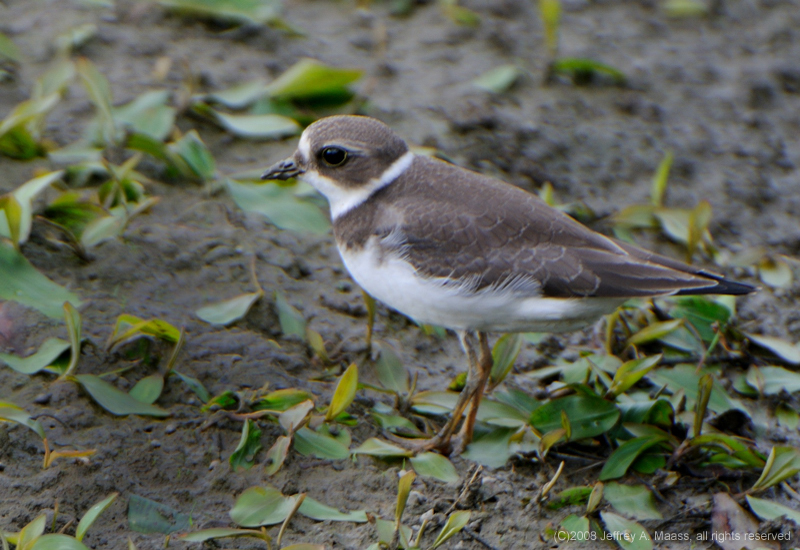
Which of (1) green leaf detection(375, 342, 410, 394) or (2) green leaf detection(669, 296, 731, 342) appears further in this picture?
(2) green leaf detection(669, 296, 731, 342)

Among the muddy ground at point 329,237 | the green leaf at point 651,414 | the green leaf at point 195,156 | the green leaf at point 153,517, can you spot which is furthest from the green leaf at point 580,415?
the green leaf at point 195,156

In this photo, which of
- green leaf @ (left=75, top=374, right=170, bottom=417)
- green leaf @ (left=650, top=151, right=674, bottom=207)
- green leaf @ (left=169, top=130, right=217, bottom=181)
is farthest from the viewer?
green leaf @ (left=650, top=151, right=674, bottom=207)

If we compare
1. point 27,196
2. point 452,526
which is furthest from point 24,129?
point 452,526

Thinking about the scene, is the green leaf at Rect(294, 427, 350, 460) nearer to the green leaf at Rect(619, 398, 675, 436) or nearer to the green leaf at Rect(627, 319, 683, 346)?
the green leaf at Rect(619, 398, 675, 436)

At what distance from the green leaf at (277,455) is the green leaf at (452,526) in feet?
2.64

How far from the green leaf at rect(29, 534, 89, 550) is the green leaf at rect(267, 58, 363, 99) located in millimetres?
3867

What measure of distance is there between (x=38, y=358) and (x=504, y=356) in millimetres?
2450

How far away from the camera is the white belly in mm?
4000

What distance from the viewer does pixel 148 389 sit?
4.12 metres

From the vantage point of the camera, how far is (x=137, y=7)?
689cm

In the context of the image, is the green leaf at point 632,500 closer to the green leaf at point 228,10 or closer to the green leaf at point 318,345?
the green leaf at point 318,345

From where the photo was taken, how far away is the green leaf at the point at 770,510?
3924mm

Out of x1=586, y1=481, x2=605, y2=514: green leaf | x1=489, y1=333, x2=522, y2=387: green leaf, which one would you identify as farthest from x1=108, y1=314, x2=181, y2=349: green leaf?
x1=586, y1=481, x2=605, y2=514: green leaf

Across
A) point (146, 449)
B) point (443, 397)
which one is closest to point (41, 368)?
point (146, 449)
